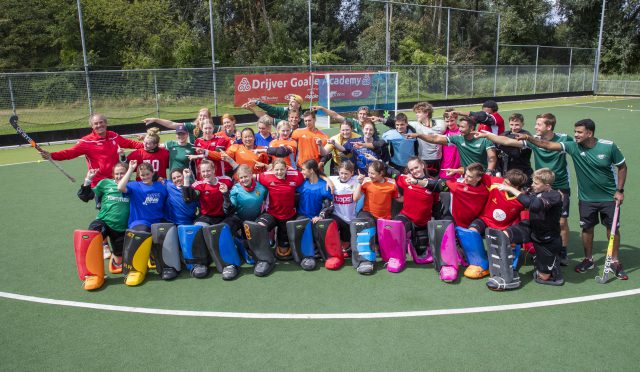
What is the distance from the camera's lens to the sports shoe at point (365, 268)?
21.1ft

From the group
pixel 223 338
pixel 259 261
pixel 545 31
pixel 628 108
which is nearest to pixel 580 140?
pixel 259 261

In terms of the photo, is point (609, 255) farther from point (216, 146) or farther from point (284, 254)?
point (216, 146)

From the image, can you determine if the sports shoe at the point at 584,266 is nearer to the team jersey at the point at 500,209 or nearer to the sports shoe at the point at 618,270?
the sports shoe at the point at 618,270

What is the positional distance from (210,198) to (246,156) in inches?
53.2

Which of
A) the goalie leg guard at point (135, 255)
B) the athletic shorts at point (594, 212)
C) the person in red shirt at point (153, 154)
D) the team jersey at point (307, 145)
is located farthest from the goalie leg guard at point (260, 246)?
the athletic shorts at point (594, 212)

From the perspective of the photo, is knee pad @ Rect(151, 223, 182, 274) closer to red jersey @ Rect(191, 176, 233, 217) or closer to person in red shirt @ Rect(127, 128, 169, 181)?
red jersey @ Rect(191, 176, 233, 217)

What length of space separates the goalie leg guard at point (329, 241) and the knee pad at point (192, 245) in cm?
144

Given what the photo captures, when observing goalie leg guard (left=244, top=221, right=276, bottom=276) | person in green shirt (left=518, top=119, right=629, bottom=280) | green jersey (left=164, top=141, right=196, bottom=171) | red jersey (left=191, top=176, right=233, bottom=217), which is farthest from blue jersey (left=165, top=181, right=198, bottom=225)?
person in green shirt (left=518, top=119, right=629, bottom=280)

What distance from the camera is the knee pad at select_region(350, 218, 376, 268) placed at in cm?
655

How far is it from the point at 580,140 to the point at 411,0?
43.9 meters

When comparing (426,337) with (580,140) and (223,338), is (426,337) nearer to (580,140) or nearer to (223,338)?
(223,338)

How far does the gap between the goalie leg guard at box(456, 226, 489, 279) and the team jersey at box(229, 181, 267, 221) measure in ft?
8.47

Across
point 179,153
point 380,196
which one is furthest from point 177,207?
point 380,196

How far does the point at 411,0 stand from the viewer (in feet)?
153
